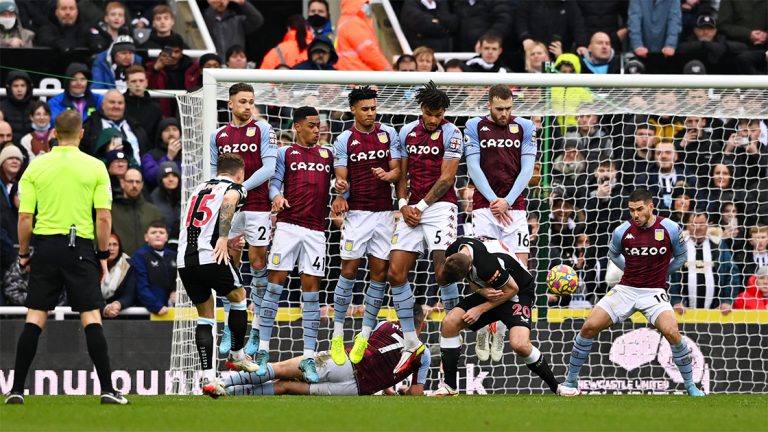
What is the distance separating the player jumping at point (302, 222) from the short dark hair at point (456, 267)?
1548mm

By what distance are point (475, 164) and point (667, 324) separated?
2.49m

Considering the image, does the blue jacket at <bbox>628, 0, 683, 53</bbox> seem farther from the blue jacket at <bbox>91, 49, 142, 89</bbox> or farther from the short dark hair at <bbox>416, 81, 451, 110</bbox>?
the blue jacket at <bbox>91, 49, 142, 89</bbox>

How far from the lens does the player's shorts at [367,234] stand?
558 inches

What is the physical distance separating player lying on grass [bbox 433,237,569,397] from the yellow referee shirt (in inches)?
138

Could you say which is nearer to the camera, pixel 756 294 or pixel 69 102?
pixel 756 294

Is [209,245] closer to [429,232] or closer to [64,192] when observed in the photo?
[64,192]

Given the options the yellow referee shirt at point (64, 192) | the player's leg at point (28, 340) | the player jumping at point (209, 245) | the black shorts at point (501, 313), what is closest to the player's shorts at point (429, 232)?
the black shorts at point (501, 313)

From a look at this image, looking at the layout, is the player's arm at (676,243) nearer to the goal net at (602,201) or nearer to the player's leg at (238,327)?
the goal net at (602,201)

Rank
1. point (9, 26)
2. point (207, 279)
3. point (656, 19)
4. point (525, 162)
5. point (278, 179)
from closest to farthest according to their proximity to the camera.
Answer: point (207, 279), point (278, 179), point (525, 162), point (9, 26), point (656, 19)

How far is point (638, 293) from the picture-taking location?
14.3 metres

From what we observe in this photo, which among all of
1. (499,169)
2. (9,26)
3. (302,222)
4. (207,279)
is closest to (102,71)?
(9,26)

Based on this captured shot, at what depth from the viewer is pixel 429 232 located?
14.1m

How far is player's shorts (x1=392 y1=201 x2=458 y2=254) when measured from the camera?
555 inches

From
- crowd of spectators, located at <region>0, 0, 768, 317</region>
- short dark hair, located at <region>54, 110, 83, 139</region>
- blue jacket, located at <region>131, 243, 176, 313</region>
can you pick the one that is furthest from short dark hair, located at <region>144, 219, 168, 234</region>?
short dark hair, located at <region>54, 110, 83, 139</region>
